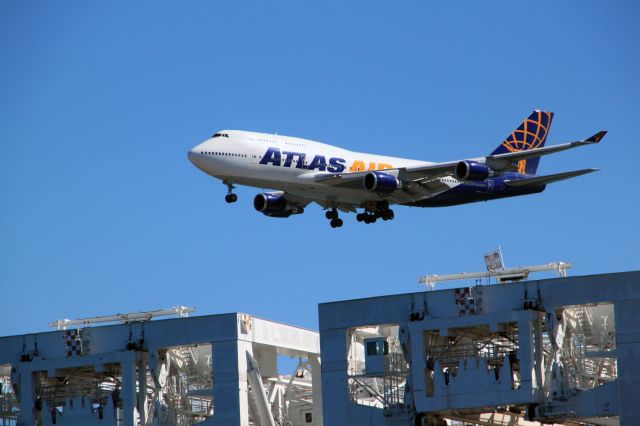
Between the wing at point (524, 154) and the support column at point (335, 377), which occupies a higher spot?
the wing at point (524, 154)

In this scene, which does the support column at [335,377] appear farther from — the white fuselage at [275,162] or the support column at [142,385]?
the white fuselage at [275,162]

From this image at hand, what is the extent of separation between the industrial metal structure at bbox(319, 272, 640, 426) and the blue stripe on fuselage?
19.8 meters

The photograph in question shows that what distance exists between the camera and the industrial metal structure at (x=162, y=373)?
224 ft

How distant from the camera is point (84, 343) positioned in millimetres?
73438

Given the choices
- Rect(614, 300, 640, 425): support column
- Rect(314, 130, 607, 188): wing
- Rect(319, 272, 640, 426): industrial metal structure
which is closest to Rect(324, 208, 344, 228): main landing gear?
Rect(314, 130, 607, 188): wing

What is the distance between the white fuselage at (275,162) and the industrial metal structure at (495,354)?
12.5m

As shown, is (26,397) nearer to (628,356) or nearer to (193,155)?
(193,155)

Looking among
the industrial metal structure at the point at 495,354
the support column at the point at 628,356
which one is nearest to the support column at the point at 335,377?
the industrial metal structure at the point at 495,354

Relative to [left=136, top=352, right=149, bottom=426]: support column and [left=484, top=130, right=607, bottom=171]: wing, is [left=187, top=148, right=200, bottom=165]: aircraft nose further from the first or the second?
[left=484, top=130, right=607, bottom=171]: wing

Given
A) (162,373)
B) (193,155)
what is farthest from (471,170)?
(162,373)

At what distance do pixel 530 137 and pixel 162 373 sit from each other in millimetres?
40148

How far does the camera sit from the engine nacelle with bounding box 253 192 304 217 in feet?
272

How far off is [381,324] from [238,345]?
8.19 metres

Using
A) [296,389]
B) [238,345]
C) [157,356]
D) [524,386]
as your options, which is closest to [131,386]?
[157,356]
